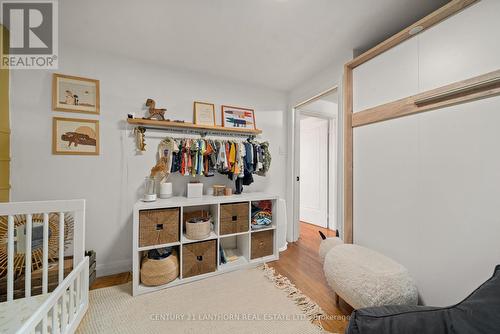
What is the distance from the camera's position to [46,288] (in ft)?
4.24

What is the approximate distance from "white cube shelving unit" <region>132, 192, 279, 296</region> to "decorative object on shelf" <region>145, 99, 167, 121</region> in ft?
3.02

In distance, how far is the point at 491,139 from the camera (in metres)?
1.06

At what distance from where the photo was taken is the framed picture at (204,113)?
2.35m

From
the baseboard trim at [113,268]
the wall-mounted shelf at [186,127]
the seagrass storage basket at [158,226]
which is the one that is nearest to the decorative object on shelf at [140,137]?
the wall-mounted shelf at [186,127]

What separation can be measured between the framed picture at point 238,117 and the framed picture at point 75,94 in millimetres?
1352

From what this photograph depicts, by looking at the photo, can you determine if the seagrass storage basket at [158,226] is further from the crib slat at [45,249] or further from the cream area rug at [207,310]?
the crib slat at [45,249]

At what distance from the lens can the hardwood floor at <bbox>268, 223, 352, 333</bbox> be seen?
1.44 m

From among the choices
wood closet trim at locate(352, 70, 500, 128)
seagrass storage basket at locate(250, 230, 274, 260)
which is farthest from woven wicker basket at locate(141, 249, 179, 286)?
wood closet trim at locate(352, 70, 500, 128)

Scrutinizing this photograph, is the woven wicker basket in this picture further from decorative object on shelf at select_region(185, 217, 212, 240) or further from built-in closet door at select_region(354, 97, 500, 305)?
built-in closet door at select_region(354, 97, 500, 305)

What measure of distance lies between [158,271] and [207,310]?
0.56 m

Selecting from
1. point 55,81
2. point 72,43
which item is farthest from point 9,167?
point 72,43

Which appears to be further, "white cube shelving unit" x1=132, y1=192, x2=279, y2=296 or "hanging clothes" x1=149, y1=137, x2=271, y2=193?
"hanging clothes" x1=149, y1=137, x2=271, y2=193

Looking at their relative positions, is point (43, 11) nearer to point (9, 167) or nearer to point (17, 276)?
point (9, 167)

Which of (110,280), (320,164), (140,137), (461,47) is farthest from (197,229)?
(320,164)
